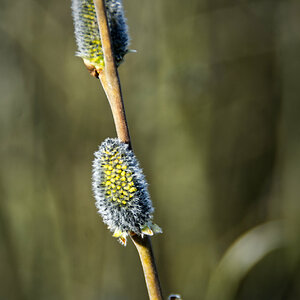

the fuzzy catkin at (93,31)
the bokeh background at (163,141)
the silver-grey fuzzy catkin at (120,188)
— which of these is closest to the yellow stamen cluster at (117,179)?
the silver-grey fuzzy catkin at (120,188)

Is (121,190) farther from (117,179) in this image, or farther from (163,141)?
(163,141)

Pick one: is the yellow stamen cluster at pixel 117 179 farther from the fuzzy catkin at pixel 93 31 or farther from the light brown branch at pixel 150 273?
the fuzzy catkin at pixel 93 31

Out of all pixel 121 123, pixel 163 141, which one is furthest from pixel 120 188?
pixel 163 141

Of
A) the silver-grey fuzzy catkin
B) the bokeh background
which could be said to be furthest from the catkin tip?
the bokeh background

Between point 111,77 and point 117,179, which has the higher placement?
point 111,77

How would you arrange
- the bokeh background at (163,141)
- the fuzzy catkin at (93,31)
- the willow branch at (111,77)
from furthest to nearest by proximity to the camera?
the bokeh background at (163,141)
the fuzzy catkin at (93,31)
the willow branch at (111,77)

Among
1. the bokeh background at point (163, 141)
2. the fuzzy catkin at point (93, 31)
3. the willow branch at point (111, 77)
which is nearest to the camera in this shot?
the willow branch at point (111, 77)

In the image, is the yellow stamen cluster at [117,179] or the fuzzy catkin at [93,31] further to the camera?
the fuzzy catkin at [93,31]
